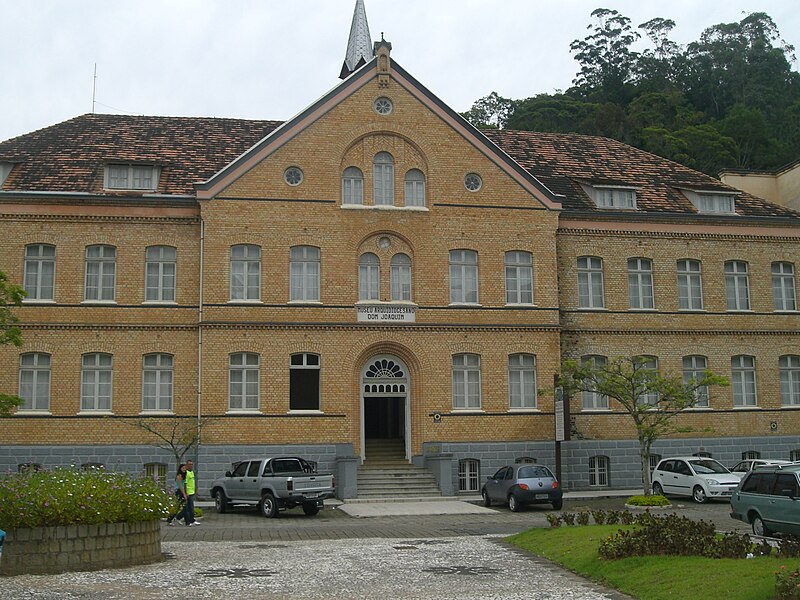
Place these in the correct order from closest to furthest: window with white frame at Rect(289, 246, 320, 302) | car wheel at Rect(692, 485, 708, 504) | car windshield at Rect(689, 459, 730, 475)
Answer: car wheel at Rect(692, 485, 708, 504) < car windshield at Rect(689, 459, 730, 475) < window with white frame at Rect(289, 246, 320, 302)

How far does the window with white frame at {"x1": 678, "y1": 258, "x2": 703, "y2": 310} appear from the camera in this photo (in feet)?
120

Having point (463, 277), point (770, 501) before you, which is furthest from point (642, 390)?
point (770, 501)

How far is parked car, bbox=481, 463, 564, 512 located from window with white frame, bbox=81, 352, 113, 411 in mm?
13786

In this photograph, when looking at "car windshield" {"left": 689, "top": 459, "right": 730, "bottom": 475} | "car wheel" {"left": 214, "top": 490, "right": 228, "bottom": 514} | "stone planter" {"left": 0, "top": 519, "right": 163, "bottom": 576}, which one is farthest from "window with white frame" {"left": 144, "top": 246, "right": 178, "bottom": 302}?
"car windshield" {"left": 689, "top": 459, "right": 730, "bottom": 475}

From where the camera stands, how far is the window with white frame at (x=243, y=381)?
3192cm

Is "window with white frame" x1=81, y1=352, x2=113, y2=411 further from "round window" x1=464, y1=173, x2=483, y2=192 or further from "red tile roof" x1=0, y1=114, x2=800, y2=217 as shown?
"round window" x1=464, y1=173, x2=483, y2=192

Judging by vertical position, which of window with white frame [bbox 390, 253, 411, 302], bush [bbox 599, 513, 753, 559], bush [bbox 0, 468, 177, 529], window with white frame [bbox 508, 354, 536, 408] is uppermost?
window with white frame [bbox 390, 253, 411, 302]

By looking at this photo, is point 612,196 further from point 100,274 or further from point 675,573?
point 675,573

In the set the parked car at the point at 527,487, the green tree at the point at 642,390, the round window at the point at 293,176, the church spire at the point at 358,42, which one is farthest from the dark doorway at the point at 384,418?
the church spire at the point at 358,42

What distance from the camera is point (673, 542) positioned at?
15.0 metres

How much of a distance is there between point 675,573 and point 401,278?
828 inches

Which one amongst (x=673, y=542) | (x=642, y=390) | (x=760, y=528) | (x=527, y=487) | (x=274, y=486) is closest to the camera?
(x=673, y=542)

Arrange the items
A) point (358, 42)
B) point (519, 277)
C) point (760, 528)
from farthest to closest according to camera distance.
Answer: point (358, 42)
point (519, 277)
point (760, 528)

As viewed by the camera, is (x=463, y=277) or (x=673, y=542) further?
(x=463, y=277)
